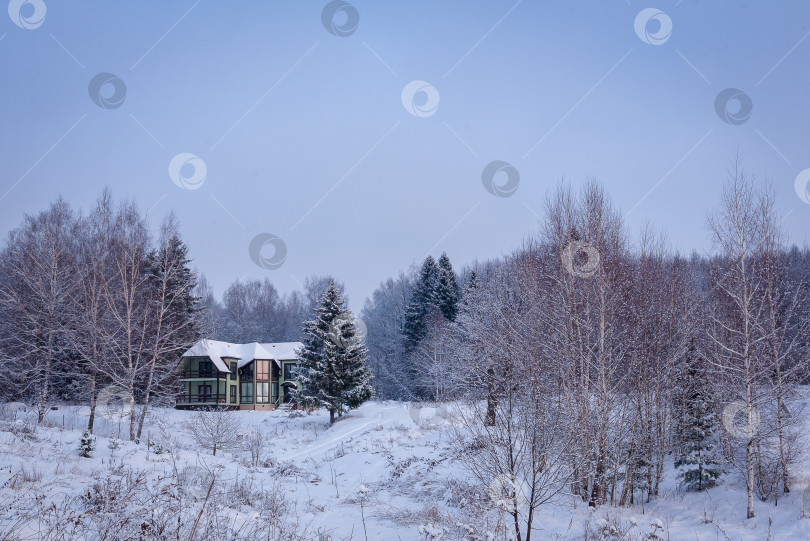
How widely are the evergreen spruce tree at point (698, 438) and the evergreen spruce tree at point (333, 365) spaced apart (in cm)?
2096

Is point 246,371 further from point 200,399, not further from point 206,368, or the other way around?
point 200,399

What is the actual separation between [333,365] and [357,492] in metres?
25.1

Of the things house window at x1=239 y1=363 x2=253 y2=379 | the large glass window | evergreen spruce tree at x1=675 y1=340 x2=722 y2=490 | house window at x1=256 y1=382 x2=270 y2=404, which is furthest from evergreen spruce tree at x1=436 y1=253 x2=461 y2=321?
evergreen spruce tree at x1=675 y1=340 x2=722 y2=490

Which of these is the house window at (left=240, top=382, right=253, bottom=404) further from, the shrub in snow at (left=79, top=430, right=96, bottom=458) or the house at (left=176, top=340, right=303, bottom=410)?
the shrub in snow at (left=79, top=430, right=96, bottom=458)

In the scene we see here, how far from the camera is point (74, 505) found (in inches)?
353

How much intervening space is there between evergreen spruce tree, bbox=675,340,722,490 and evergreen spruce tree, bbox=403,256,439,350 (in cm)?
2973

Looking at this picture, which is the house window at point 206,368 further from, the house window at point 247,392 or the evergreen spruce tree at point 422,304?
the evergreen spruce tree at point 422,304

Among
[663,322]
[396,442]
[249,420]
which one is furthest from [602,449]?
[249,420]

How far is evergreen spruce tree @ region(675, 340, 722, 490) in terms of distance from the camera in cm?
1661

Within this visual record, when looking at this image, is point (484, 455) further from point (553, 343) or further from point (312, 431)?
point (312, 431)

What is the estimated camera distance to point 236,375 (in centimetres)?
4572

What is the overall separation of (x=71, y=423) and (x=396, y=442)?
15.9 m

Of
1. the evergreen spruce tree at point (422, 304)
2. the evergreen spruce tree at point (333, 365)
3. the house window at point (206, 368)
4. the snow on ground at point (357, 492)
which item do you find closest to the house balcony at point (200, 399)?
the house window at point (206, 368)

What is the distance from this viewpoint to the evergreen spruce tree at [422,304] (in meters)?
48.2
